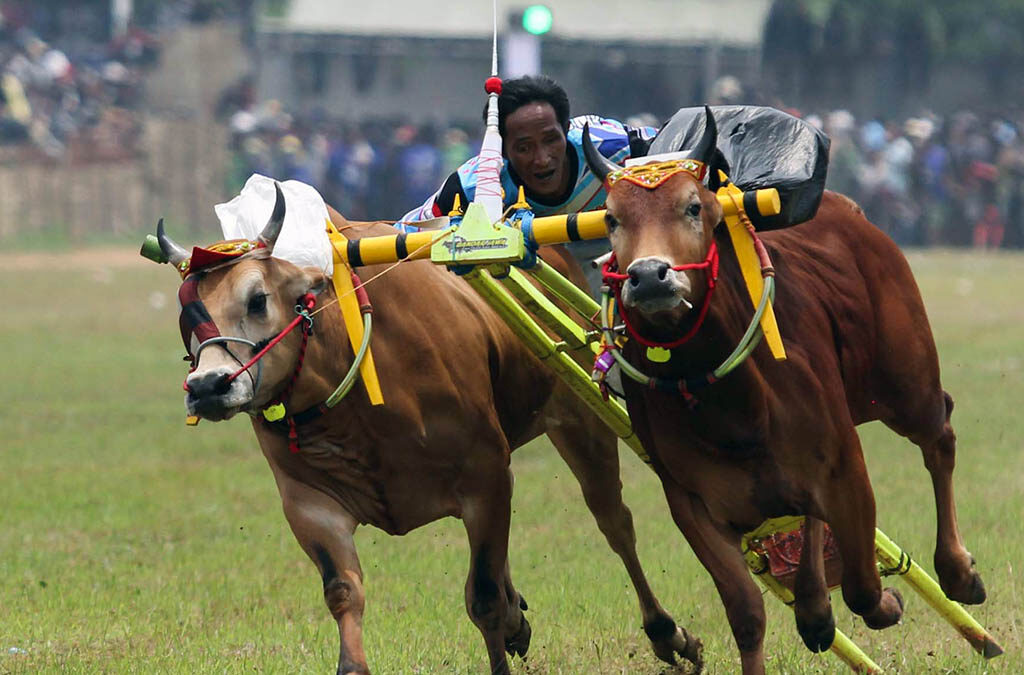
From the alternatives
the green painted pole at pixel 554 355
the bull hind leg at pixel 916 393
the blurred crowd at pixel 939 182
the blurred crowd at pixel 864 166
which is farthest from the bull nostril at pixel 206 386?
the blurred crowd at pixel 939 182

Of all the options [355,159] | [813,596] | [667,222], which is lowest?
[355,159]

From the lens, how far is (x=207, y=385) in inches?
245

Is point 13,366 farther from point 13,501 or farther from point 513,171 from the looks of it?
point 513,171

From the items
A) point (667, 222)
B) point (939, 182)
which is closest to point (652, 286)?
point (667, 222)

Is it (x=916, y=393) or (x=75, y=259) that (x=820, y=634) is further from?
(x=75, y=259)

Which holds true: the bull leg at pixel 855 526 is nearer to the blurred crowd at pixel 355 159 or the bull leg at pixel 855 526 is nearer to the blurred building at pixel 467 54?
the blurred crowd at pixel 355 159

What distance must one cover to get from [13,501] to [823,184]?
6.91 metres

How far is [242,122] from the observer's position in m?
37.2

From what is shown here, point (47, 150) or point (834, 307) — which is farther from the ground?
point (834, 307)

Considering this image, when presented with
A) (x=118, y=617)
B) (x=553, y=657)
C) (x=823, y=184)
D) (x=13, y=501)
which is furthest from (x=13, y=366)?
(x=823, y=184)

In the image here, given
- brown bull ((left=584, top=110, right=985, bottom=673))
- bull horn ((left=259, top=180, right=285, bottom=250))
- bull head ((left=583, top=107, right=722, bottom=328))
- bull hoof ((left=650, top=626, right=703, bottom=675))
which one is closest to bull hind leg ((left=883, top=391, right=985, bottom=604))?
brown bull ((left=584, top=110, right=985, bottom=673))

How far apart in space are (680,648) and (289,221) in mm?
2430

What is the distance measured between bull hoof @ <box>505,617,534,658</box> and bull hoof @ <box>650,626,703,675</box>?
0.52m

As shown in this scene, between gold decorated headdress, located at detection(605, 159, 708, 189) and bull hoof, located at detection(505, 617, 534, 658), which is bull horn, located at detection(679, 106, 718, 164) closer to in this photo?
gold decorated headdress, located at detection(605, 159, 708, 189)
